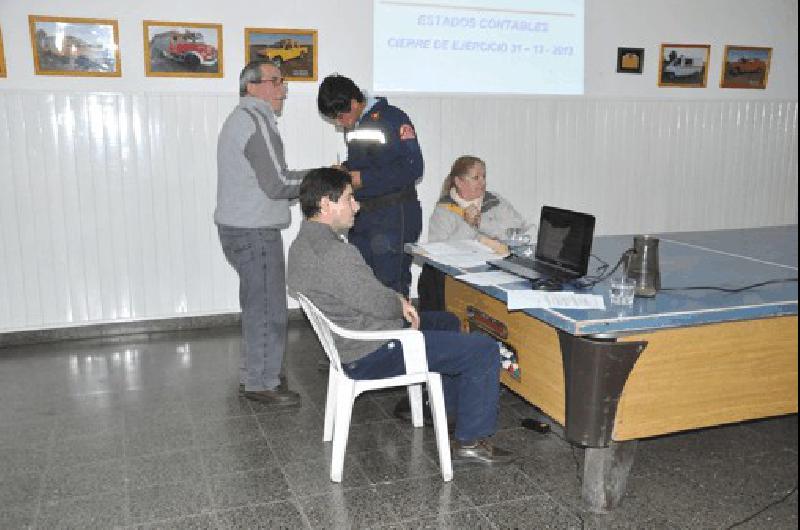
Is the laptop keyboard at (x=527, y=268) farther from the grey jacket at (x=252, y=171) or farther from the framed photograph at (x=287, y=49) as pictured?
the framed photograph at (x=287, y=49)

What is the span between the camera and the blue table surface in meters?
2.25

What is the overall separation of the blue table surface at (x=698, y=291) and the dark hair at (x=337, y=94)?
3.30ft

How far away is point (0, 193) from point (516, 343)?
3282 mm

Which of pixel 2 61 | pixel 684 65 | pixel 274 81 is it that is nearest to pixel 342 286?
pixel 274 81

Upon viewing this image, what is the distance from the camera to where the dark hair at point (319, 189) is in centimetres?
270

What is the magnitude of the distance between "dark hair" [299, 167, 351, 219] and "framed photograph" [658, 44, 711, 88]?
3925mm

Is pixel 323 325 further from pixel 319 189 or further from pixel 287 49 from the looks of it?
pixel 287 49

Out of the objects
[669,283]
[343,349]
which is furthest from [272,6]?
[669,283]

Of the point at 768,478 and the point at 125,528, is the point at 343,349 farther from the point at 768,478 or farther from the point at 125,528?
the point at 768,478

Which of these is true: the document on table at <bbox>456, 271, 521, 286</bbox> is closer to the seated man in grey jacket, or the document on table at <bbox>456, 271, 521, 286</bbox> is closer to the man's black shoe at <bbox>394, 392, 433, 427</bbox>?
the seated man in grey jacket

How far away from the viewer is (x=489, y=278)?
110 inches

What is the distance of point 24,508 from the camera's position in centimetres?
252

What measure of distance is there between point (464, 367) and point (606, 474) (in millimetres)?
618

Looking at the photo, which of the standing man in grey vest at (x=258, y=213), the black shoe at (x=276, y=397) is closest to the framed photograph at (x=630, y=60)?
the standing man in grey vest at (x=258, y=213)
